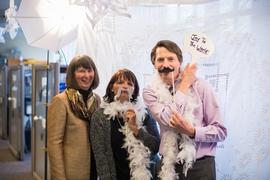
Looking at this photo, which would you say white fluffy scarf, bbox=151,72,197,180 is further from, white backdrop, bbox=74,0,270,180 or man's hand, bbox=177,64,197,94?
white backdrop, bbox=74,0,270,180

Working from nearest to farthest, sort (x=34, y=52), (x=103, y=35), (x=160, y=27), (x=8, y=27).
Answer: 1. (x=160, y=27)
2. (x=103, y=35)
3. (x=8, y=27)
4. (x=34, y=52)

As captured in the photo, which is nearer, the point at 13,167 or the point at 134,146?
the point at 134,146

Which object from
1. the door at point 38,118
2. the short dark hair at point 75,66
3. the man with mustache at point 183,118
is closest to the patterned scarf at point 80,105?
the short dark hair at point 75,66

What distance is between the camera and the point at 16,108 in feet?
17.3

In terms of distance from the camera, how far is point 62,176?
5.94 feet

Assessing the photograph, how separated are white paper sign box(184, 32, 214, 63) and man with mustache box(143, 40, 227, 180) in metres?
0.06

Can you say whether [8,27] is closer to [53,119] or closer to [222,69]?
[53,119]

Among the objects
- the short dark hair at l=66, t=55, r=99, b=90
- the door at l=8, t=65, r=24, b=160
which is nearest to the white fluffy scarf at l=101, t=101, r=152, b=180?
the short dark hair at l=66, t=55, r=99, b=90

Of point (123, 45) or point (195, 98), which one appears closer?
point (195, 98)

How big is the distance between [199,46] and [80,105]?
2.58ft

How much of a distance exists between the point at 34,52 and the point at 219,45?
25.4ft

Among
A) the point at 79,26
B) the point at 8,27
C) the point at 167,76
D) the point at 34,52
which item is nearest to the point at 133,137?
the point at 167,76

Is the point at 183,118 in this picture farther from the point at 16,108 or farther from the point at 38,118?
the point at 16,108

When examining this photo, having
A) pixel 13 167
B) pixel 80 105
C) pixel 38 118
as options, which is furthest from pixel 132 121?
pixel 13 167
